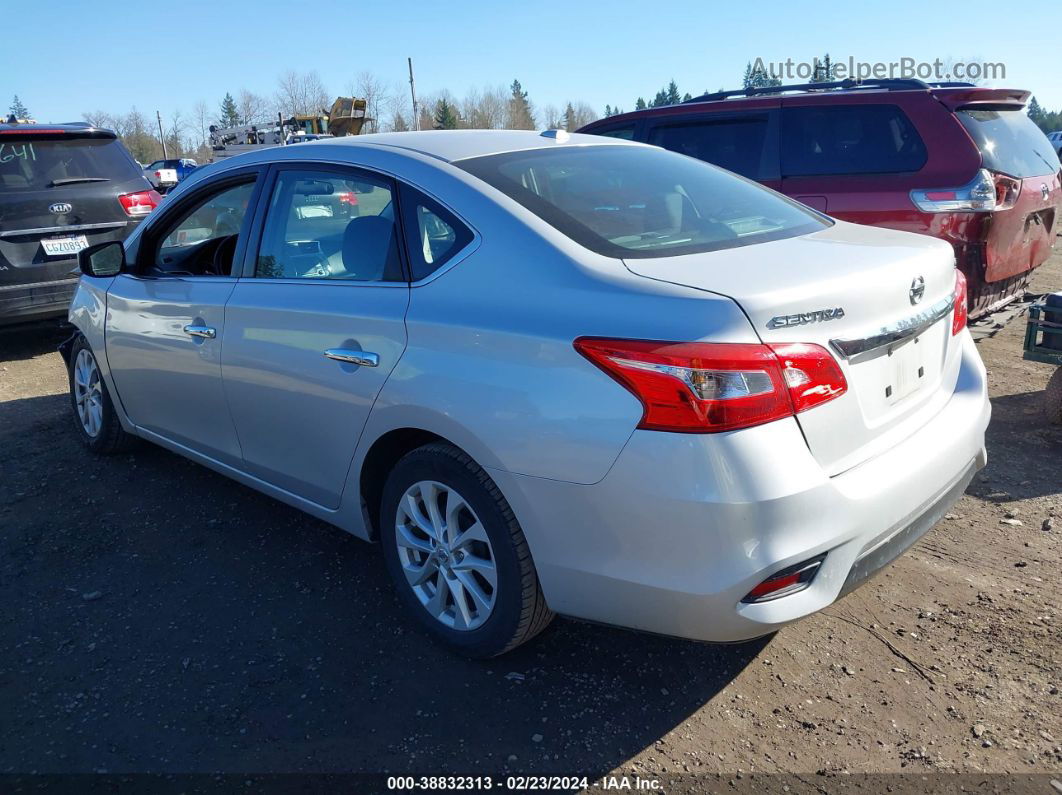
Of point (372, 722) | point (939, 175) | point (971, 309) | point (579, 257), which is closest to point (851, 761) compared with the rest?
point (372, 722)

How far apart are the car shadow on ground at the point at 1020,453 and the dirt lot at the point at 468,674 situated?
0.31 feet

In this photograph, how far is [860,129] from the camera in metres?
5.88

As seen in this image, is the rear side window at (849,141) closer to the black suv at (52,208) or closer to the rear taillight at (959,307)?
the rear taillight at (959,307)

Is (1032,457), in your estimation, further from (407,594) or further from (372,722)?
(372,722)

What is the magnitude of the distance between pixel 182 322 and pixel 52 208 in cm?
425

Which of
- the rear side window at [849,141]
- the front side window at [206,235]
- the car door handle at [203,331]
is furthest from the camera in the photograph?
the rear side window at [849,141]

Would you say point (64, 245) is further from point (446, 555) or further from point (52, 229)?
point (446, 555)

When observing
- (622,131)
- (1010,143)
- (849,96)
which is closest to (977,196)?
(1010,143)

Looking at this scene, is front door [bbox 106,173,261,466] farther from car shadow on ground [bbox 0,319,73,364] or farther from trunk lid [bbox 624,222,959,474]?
car shadow on ground [bbox 0,319,73,364]

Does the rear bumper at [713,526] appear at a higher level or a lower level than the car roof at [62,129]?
lower

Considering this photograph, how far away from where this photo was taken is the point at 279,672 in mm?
2857

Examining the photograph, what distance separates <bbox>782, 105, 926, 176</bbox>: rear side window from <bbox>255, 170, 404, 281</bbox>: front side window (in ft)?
13.3

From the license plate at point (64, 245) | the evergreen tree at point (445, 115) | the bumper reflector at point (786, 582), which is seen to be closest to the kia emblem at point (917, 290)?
the bumper reflector at point (786, 582)

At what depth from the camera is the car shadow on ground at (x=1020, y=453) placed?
4.02 meters
